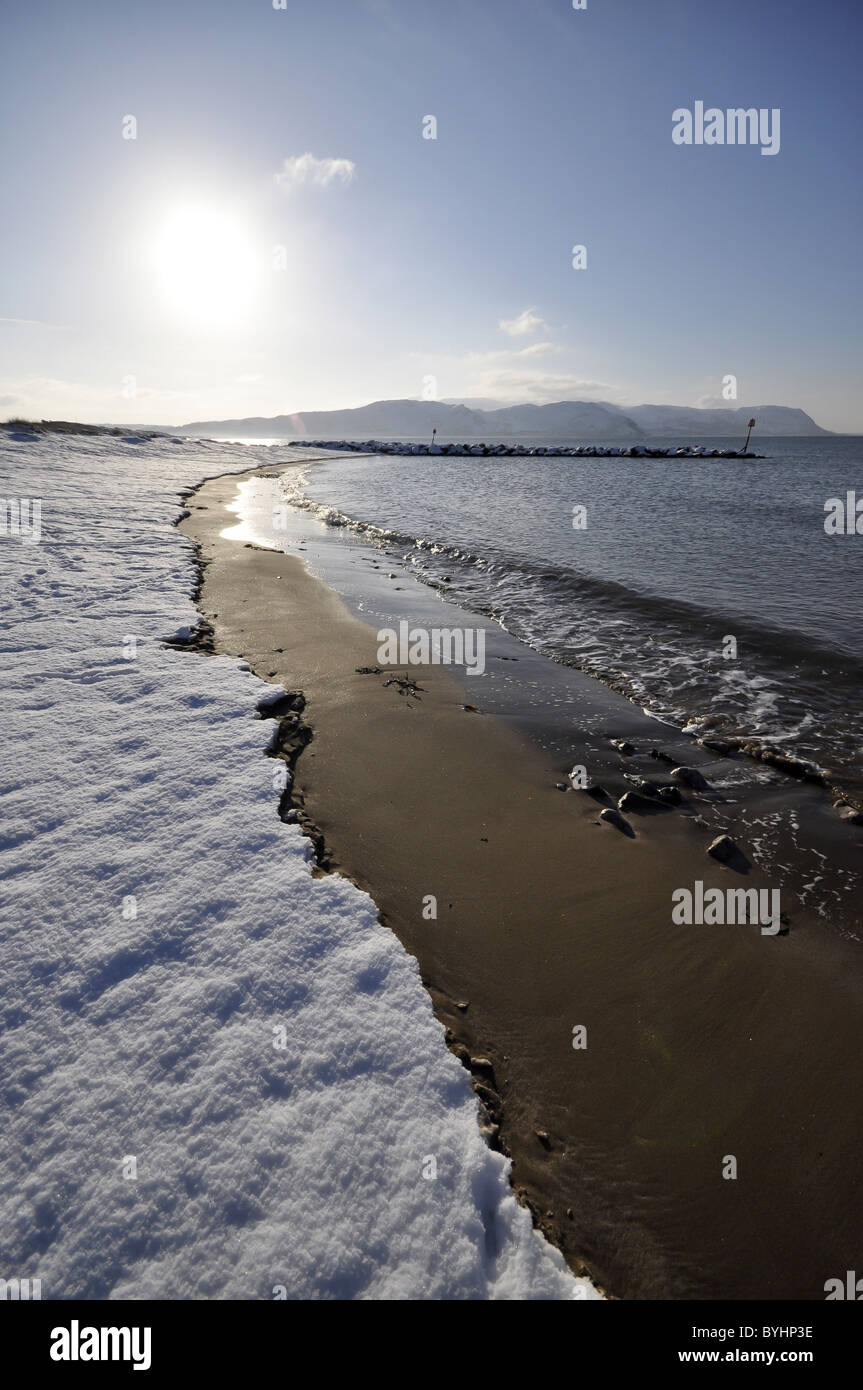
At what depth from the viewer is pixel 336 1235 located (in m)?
1.99

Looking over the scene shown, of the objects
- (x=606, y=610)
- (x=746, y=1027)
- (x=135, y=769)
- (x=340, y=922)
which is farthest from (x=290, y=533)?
(x=746, y=1027)

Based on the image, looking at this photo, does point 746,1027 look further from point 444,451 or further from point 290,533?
point 444,451

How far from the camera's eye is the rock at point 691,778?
5.46 metres

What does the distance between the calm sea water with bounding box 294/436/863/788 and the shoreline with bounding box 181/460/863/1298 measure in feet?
10.3

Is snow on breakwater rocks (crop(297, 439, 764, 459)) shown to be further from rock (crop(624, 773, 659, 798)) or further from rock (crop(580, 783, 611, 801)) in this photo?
rock (crop(580, 783, 611, 801))

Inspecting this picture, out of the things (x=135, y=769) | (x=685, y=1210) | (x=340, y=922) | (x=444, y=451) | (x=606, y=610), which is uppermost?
(x=444, y=451)

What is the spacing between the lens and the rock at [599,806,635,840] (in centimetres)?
475

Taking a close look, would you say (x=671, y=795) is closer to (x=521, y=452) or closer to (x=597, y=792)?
(x=597, y=792)

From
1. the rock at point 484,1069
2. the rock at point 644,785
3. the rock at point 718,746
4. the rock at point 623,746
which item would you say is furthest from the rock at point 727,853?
the rock at point 484,1069

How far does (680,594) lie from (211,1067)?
12.9 m

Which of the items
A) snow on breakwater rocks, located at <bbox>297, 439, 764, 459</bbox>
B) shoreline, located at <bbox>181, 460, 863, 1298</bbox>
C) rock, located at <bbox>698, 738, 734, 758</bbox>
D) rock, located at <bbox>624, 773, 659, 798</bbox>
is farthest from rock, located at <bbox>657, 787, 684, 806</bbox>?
snow on breakwater rocks, located at <bbox>297, 439, 764, 459</bbox>

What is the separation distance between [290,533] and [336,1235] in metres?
16.9

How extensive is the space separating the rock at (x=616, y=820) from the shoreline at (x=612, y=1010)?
0.10 meters

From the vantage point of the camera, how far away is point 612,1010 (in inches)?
125
